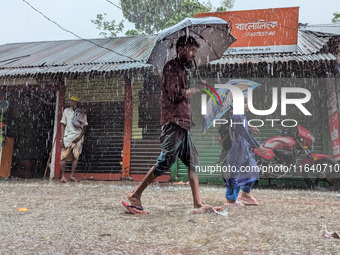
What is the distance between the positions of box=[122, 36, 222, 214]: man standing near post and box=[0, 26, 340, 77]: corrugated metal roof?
11.2 feet

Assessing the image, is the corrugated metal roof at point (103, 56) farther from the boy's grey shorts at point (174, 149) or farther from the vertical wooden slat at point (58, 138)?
the boy's grey shorts at point (174, 149)

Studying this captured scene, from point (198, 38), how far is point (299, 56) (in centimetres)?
341

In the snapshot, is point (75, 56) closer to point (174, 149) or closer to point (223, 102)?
point (223, 102)

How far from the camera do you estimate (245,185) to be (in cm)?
401

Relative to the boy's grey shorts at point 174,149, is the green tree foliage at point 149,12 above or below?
above

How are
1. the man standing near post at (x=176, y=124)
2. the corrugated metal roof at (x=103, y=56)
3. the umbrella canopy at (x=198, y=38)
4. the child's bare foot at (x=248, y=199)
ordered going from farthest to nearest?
the corrugated metal roof at (x=103, y=56), the child's bare foot at (x=248, y=199), the umbrella canopy at (x=198, y=38), the man standing near post at (x=176, y=124)

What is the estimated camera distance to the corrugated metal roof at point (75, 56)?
7457 mm

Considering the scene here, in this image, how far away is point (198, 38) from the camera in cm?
412

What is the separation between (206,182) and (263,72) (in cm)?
300

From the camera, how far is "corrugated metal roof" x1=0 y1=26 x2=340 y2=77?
6766mm

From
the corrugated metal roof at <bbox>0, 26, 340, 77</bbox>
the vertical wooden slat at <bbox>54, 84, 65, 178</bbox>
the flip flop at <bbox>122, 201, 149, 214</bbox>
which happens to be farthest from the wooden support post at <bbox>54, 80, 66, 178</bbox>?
the flip flop at <bbox>122, 201, 149, 214</bbox>

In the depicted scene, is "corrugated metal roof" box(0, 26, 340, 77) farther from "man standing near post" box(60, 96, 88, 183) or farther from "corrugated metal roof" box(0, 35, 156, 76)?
"man standing near post" box(60, 96, 88, 183)

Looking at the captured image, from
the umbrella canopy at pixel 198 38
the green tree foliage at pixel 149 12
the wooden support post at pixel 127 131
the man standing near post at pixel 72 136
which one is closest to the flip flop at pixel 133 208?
the umbrella canopy at pixel 198 38

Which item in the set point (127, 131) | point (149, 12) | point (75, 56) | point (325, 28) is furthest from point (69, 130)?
point (149, 12)
